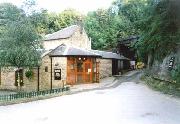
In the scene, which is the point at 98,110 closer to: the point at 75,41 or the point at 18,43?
the point at 18,43

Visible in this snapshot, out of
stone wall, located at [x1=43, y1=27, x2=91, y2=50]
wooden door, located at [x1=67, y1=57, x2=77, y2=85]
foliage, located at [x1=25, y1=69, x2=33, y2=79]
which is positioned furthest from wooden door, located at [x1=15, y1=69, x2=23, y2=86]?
stone wall, located at [x1=43, y1=27, x2=91, y2=50]

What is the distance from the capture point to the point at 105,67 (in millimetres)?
39938

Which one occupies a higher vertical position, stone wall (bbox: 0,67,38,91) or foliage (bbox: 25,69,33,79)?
foliage (bbox: 25,69,33,79)

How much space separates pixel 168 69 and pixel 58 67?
35.8 feet

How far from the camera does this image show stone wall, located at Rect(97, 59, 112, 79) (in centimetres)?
3882

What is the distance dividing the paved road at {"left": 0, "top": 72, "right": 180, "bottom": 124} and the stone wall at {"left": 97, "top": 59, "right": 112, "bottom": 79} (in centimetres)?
1617

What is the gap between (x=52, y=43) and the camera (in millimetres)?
42156

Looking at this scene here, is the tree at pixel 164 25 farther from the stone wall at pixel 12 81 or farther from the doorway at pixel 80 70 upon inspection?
the stone wall at pixel 12 81

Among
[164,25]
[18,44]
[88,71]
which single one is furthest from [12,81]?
[164,25]

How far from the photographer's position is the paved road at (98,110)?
14.3m

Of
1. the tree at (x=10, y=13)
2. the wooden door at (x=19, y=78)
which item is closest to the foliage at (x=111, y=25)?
the wooden door at (x=19, y=78)

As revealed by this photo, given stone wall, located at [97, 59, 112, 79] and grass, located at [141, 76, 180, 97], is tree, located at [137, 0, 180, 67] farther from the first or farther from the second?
stone wall, located at [97, 59, 112, 79]

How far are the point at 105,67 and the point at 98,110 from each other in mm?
23224

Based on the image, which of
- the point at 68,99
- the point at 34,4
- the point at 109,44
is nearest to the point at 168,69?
the point at 68,99
